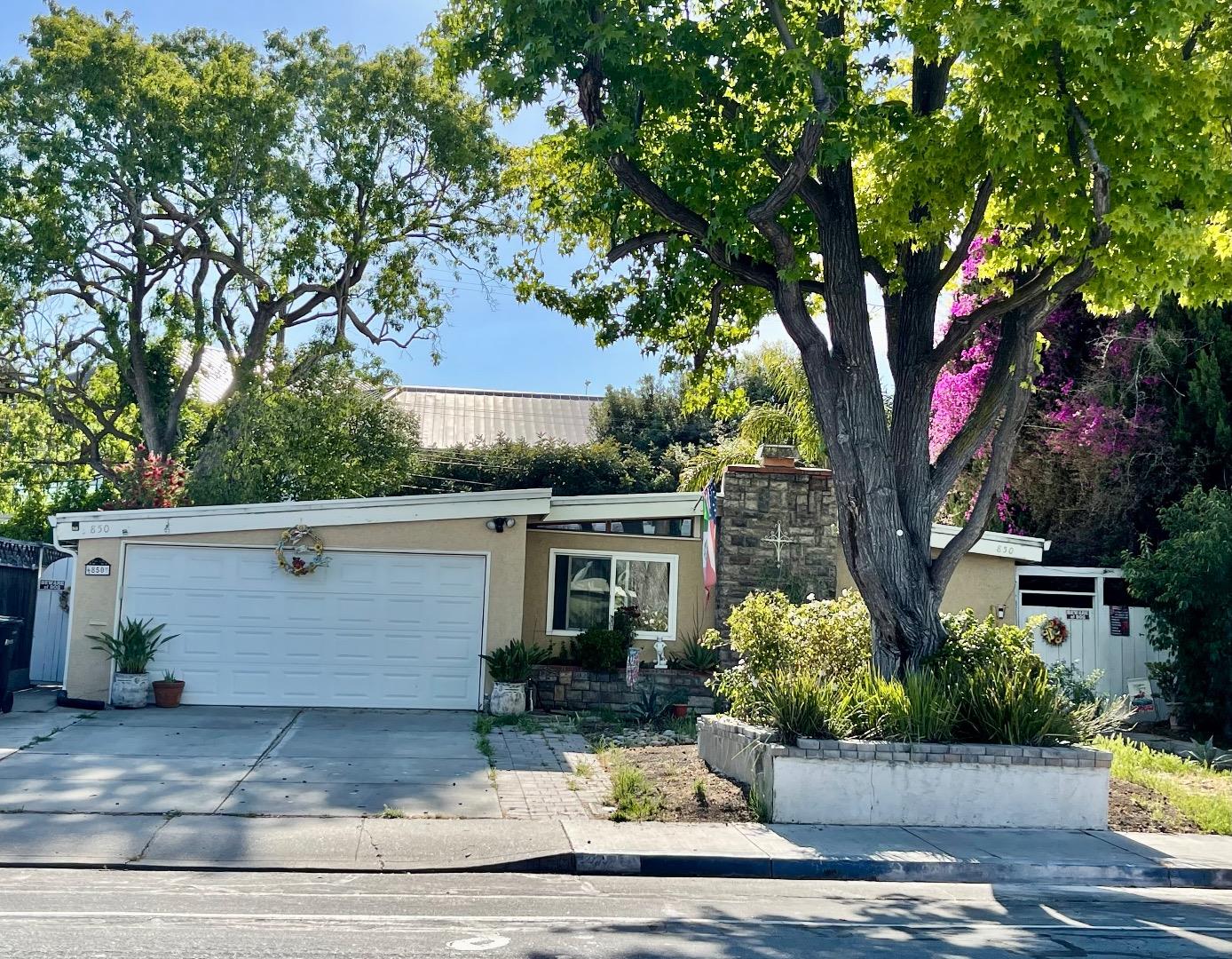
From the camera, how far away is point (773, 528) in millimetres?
16141

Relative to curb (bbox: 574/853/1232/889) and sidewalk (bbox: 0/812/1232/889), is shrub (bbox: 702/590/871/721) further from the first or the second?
curb (bbox: 574/853/1232/889)

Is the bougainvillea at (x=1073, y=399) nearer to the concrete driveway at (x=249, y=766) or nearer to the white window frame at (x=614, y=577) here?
the white window frame at (x=614, y=577)

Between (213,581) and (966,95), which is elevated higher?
(966,95)

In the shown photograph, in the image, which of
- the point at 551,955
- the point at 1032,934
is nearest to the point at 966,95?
the point at 1032,934

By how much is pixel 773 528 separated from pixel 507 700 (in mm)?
4501

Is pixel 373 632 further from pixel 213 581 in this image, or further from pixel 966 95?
pixel 966 95

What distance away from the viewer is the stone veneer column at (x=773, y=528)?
1593 centimetres

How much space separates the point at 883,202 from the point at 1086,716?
5.21 metres

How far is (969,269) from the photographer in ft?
61.8

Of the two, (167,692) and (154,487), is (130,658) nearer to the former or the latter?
(167,692)

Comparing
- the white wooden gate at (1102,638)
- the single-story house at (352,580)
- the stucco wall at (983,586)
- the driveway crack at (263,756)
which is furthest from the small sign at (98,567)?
the white wooden gate at (1102,638)

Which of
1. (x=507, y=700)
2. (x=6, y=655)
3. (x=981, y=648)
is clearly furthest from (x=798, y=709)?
(x=6, y=655)

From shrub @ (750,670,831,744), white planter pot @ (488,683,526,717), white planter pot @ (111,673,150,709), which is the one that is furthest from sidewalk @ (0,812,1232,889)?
white planter pot @ (111,673,150,709)

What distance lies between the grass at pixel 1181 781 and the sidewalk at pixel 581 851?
34.7 inches
